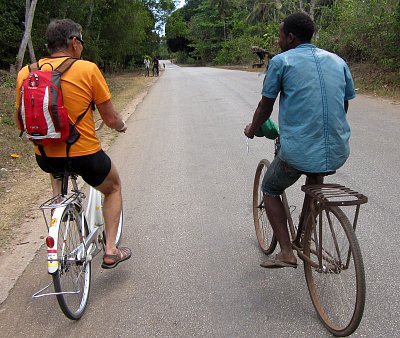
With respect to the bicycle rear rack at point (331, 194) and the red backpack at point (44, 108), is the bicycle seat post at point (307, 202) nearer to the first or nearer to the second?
the bicycle rear rack at point (331, 194)

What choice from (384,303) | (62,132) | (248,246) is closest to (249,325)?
(384,303)

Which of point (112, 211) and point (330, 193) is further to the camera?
point (112, 211)

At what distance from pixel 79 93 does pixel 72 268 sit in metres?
1.22

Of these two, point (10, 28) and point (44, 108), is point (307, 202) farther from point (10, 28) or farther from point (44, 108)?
point (10, 28)

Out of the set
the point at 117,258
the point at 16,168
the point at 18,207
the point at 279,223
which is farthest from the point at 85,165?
the point at 16,168

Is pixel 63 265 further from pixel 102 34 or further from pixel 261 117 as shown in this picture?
pixel 102 34

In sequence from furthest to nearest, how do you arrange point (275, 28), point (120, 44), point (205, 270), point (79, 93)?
point (275, 28)
point (120, 44)
point (205, 270)
point (79, 93)

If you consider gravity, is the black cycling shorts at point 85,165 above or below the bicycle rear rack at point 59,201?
above

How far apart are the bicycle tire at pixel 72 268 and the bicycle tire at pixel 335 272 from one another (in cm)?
161

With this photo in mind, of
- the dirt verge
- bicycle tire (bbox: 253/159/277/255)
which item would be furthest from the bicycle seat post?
the dirt verge

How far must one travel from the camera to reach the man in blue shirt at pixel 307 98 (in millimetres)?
2652

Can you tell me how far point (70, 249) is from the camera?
300cm

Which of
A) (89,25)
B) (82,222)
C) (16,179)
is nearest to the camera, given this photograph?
(82,222)

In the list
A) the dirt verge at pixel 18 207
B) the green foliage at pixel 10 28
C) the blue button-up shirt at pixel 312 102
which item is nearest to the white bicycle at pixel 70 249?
the dirt verge at pixel 18 207
